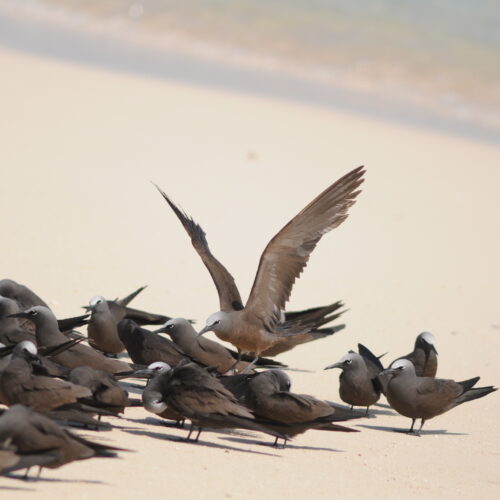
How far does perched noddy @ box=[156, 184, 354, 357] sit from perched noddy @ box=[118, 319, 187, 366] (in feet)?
1.91

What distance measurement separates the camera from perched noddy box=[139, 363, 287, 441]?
23.5 ft

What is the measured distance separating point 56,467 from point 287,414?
1899 mm

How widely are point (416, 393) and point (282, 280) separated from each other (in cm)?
147

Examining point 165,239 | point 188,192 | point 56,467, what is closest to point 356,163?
point 188,192

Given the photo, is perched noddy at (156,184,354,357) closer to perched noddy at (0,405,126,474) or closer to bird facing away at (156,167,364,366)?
bird facing away at (156,167,364,366)

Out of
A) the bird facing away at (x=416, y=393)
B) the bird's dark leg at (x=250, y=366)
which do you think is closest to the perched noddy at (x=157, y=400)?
the bird's dark leg at (x=250, y=366)

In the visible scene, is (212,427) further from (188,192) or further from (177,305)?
(188,192)

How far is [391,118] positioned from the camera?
106 ft

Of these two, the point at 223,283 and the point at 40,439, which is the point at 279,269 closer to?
the point at 223,283

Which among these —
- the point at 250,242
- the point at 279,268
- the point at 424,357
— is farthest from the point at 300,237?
the point at 250,242

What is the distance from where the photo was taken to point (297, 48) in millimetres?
43969

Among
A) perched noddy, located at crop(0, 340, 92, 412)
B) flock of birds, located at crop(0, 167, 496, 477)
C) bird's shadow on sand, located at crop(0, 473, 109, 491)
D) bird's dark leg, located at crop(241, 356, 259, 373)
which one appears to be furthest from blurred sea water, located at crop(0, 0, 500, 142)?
bird's shadow on sand, located at crop(0, 473, 109, 491)

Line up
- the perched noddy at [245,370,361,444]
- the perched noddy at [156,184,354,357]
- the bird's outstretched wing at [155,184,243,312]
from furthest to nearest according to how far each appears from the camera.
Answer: the bird's outstretched wing at [155,184,243,312], the perched noddy at [156,184,354,357], the perched noddy at [245,370,361,444]

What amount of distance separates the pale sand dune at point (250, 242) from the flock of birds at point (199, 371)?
218 mm
